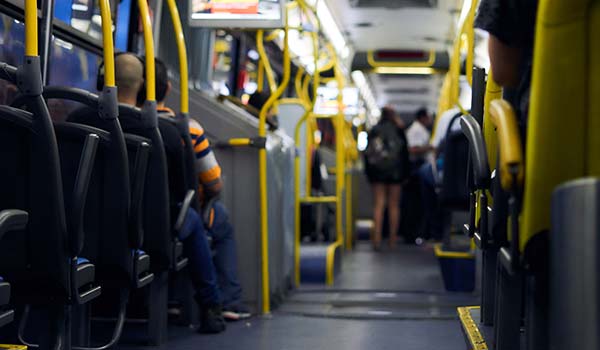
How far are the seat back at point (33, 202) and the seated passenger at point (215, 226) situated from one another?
1277 millimetres

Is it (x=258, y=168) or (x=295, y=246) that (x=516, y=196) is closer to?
(x=258, y=168)

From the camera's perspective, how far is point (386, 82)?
882 inches

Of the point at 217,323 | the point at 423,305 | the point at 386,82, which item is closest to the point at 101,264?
the point at 217,323

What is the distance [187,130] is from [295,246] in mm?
2716

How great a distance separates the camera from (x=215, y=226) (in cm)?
452

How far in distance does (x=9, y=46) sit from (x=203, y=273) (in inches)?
54.8

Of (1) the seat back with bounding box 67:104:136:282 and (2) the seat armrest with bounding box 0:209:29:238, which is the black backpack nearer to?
(1) the seat back with bounding box 67:104:136:282

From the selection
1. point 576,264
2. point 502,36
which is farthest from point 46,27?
point 576,264

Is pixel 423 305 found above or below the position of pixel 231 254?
below

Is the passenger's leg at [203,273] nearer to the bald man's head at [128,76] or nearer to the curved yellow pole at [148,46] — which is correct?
the bald man's head at [128,76]

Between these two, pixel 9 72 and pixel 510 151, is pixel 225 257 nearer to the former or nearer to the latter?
pixel 9 72

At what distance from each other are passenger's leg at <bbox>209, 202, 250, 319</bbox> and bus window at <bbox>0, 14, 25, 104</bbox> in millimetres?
1315

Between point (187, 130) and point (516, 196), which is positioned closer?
point (516, 196)

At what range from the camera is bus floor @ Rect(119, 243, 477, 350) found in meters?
4.04
